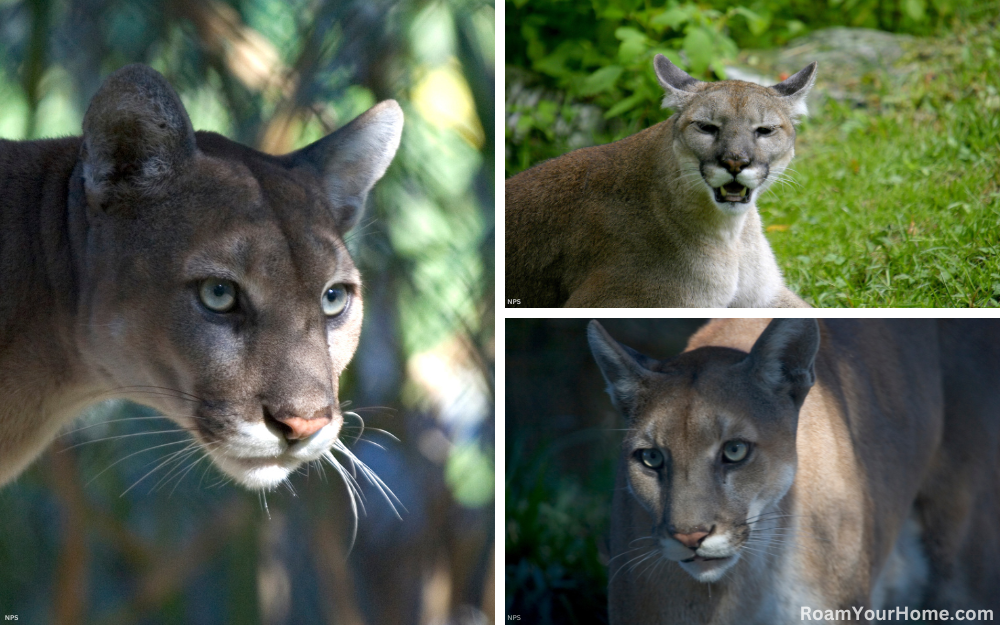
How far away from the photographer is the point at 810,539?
2.57m

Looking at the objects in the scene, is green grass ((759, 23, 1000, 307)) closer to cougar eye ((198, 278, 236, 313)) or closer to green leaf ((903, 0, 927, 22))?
green leaf ((903, 0, 927, 22))

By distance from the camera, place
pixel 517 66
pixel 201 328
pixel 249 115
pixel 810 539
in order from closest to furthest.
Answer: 1. pixel 201 328
2. pixel 810 539
3. pixel 249 115
4. pixel 517 66

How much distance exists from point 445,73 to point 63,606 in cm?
193

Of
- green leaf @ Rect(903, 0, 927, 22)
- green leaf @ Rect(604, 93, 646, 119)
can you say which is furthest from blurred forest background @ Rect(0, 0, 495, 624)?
green leaf @ Rect(903, 0, 927, 22)

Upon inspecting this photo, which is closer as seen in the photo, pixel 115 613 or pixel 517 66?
pixel 115 613

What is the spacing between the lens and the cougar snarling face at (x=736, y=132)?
99.0 inches

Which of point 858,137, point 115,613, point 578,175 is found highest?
point 858,137

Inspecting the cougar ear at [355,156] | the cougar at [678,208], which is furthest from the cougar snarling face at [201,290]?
the cougar at [678,208]

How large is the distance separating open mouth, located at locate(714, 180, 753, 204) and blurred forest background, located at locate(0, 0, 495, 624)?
28.2 inches

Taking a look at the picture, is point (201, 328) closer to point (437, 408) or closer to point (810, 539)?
point (437, 408)

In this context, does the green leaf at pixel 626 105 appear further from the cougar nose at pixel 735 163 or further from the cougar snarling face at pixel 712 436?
the cougar snarling face at pixel 712 436

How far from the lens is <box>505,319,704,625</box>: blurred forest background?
9.62 ft

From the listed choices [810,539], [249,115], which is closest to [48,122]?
[249,115]

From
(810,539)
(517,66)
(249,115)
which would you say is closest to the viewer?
(810,539)
